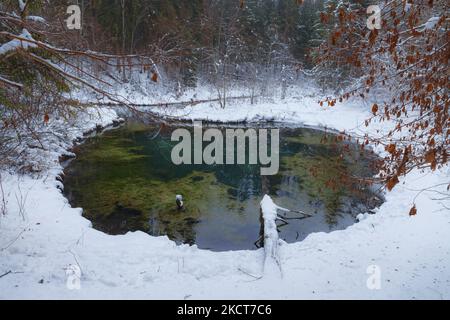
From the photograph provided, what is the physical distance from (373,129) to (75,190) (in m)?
17.2

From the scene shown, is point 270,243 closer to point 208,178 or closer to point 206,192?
point 206,192

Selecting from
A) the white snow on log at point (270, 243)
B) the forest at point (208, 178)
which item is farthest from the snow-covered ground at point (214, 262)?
the white snow on log at point (270, 243)

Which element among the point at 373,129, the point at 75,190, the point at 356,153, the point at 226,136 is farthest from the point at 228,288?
the point at 373,129

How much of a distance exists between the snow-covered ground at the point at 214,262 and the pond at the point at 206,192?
4.27ft

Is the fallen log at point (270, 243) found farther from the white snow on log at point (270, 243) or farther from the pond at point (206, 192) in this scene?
the pond at point (206, 192)

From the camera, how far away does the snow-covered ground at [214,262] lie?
5293 millimetres

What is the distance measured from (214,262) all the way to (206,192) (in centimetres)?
560

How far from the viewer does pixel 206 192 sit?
38.9 ft

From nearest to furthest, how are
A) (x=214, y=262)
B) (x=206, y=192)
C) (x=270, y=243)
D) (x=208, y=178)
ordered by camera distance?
1. (x=214, y=262)
2. (x=270, y=243)
3. (x=206, y=192)
4. (x=208, y=178)

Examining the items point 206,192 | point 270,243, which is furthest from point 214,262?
point 206,192

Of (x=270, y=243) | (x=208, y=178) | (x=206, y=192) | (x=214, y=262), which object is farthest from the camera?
(x=208, y=178)

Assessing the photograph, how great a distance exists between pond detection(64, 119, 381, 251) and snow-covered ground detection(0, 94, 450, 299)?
4.27ft

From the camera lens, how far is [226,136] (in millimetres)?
21469

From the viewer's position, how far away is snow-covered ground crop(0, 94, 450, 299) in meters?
5.29
